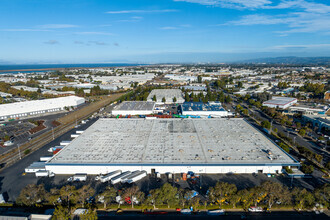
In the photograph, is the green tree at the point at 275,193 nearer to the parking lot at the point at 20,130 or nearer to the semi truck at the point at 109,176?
the semi truck at the point at 109,176

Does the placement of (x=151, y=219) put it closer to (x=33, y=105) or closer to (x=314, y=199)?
(x=314, y=199)

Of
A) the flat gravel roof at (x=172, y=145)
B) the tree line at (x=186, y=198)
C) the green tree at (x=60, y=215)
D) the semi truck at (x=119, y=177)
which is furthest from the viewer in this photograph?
the flat gravel roof at (x=172, y=145)

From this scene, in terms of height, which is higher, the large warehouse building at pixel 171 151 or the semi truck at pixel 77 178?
the large warehouse building at pixel 171 151

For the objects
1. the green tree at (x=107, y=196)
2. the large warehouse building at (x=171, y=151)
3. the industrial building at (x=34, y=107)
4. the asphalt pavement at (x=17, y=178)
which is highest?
the industrial building at (x=34, y=107)

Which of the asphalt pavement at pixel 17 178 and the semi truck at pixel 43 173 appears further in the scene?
the semi truck at pixel 43 173

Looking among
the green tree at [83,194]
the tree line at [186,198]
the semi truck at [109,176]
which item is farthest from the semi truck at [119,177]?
the green tree at [83,194]

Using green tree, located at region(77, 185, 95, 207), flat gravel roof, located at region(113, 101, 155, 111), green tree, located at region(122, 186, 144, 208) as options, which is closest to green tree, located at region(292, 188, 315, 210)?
green tree, located at region(122, 186, 144, 208)

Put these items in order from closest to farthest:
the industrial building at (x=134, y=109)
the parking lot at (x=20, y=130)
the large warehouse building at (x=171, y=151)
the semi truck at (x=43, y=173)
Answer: the semi truck at (x=43, y=173), the large warehouse building at (x=171, y=151), the parking lot at (x=20, y=130), the industrial building at (x=134, y=109)
